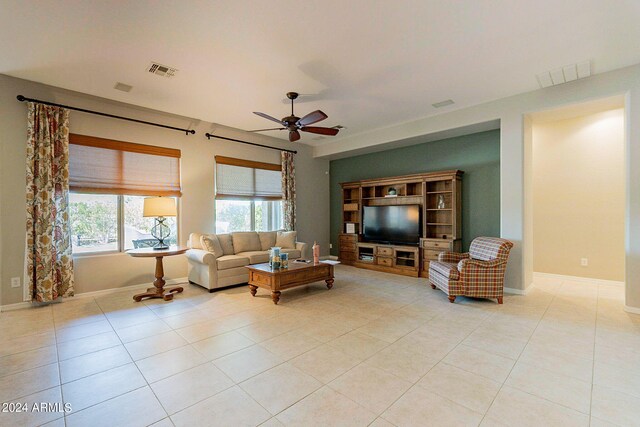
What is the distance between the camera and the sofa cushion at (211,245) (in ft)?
15.6

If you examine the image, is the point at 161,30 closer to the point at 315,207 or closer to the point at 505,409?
the point at 505,409

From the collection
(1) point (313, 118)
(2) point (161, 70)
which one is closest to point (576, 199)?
(1) point (313, 118)

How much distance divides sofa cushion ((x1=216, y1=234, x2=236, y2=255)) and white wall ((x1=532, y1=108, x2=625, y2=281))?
18.1ft

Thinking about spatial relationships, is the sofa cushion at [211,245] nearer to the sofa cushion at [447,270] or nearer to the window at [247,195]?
the window at [247,195]

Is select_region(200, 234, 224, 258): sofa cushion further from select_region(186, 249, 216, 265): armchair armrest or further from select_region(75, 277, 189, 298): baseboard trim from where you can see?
select_region(75, 277, 189, 298): baseboard trim

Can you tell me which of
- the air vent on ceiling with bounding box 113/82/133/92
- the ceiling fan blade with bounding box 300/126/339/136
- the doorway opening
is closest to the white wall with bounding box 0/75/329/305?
the air vent on ceiling with bounding box 113/82/133/92

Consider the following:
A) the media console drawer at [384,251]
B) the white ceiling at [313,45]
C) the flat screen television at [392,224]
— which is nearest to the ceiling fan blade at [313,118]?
the white ceiling at [313,45]

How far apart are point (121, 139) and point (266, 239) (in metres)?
2.96

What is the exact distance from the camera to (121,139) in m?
4.64

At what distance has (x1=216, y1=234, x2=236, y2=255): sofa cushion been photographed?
17.1 feet

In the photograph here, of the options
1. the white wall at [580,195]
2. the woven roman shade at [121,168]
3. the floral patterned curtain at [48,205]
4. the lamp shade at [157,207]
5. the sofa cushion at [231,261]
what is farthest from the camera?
the white wall at [580,195]

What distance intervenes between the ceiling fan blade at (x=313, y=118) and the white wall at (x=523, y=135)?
2.57 metres

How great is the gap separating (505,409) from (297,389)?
1.32m

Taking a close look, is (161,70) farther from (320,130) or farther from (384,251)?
(384,251)
